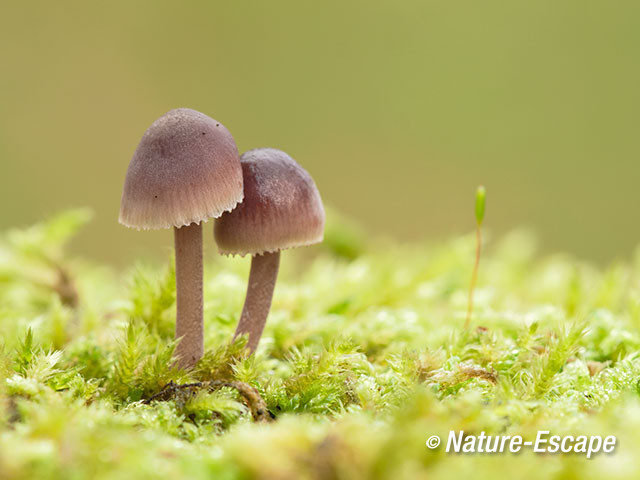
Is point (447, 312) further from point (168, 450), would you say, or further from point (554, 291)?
point (168, 450)

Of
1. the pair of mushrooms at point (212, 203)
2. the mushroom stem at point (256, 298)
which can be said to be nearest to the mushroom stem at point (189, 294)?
the pair of mushrooms at point (212, 203)

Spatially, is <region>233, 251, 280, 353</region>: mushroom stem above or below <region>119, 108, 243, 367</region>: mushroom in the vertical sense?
below

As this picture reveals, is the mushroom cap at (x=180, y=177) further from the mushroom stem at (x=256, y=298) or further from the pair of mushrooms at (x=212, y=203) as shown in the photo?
the mushroom stem at (x=256, y=298)

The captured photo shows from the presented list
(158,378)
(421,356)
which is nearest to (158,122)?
(158,378)

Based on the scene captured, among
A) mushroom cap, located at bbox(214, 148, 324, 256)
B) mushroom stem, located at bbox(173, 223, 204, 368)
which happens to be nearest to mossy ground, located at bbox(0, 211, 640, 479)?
mushroom stem, located at bbox(173, 223, 204, 368)

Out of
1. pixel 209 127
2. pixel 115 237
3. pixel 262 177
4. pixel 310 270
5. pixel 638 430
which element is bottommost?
pixel 115 237

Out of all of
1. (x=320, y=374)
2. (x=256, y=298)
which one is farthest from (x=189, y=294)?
(x=320, y=374)

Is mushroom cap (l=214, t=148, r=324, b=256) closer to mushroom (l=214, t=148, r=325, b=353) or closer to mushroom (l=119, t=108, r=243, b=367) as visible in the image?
mushroom (l=214, t=148, r=325, b=353)
